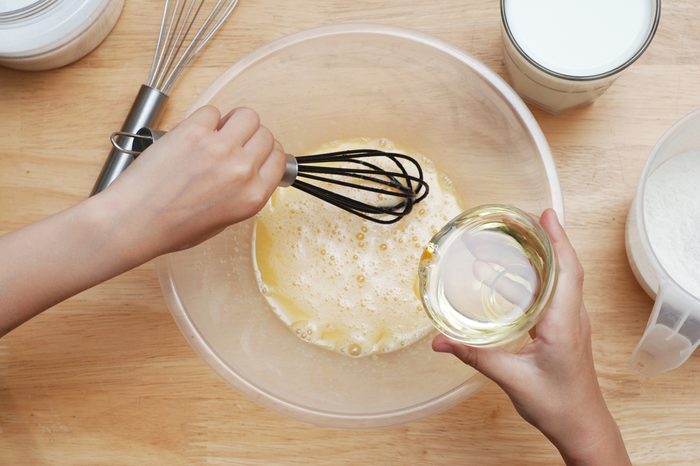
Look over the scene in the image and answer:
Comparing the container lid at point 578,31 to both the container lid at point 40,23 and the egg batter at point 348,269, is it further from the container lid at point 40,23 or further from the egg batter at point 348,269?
the container lid at point 40,23

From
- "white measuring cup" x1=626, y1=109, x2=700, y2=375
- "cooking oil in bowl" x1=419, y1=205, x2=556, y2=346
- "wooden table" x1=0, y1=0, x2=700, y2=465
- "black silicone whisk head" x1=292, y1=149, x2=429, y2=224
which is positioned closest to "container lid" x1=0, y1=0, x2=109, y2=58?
"wooden table" x1=0, y1=0, x2=700, y2=465

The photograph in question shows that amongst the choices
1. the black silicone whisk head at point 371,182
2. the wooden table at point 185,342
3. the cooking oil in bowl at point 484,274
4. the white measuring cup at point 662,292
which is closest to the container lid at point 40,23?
the wooden table at point 185,342

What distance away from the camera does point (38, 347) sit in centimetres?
86

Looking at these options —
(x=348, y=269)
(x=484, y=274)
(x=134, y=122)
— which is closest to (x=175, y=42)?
(x=134, y=122)

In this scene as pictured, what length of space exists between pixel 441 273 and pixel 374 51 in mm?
266

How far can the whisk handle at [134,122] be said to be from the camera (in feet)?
2.69

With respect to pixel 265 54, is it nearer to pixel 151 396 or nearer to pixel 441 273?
pixel 441 273

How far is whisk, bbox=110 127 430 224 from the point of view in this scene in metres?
0.76

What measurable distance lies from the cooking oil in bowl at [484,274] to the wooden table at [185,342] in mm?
134

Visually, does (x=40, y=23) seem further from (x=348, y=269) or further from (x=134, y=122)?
(x=348, y=269)

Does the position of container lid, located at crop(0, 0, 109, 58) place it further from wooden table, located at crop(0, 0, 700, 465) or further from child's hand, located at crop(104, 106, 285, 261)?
child's hand, located at crop(104, 106, 285, 261)

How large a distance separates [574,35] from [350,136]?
11.3 inches

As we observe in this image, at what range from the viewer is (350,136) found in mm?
883

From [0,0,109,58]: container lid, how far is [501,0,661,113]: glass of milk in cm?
47
